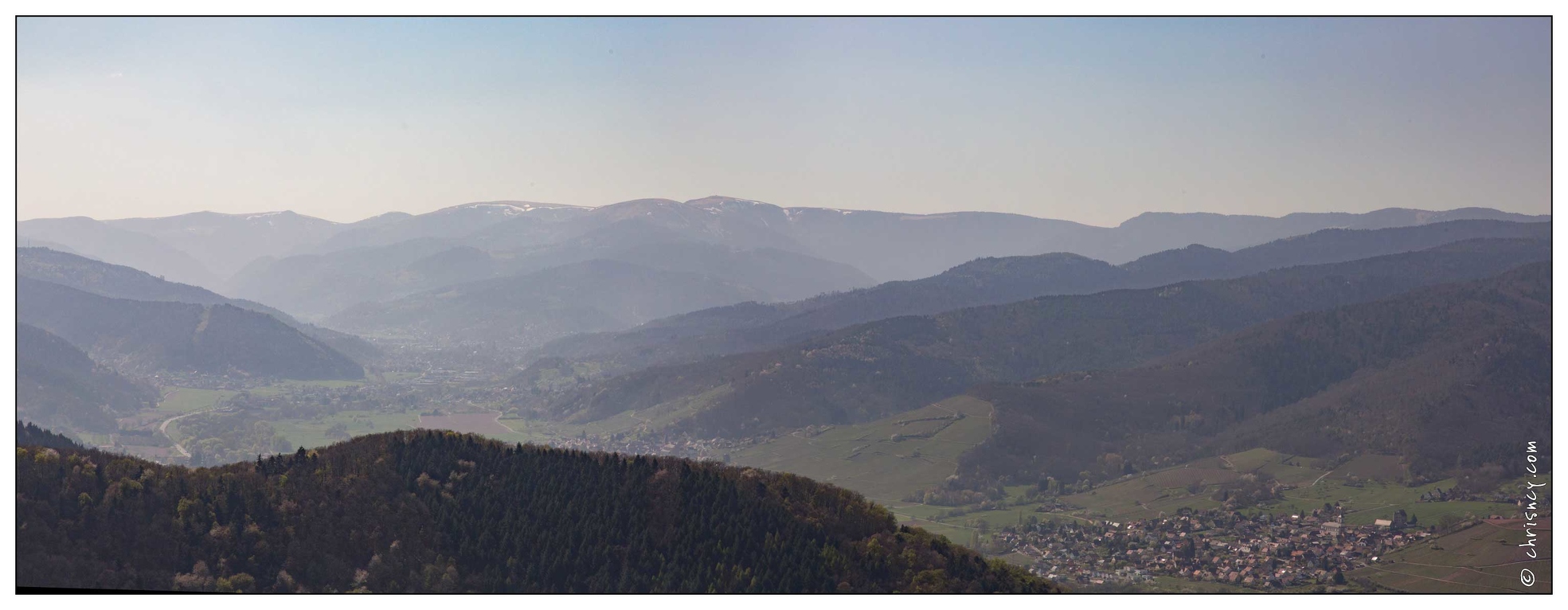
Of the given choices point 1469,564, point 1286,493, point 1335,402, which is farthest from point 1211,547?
point 1335,402

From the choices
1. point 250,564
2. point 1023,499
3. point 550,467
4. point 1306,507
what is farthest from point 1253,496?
point 250,564

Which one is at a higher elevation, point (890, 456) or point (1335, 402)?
point (1335, 402)

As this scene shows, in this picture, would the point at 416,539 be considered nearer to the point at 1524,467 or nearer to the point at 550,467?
the point at 550,467

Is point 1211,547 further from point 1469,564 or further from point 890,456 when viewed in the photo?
point 890,456

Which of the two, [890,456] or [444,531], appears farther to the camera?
[890,456]

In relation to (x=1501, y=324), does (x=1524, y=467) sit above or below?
below
